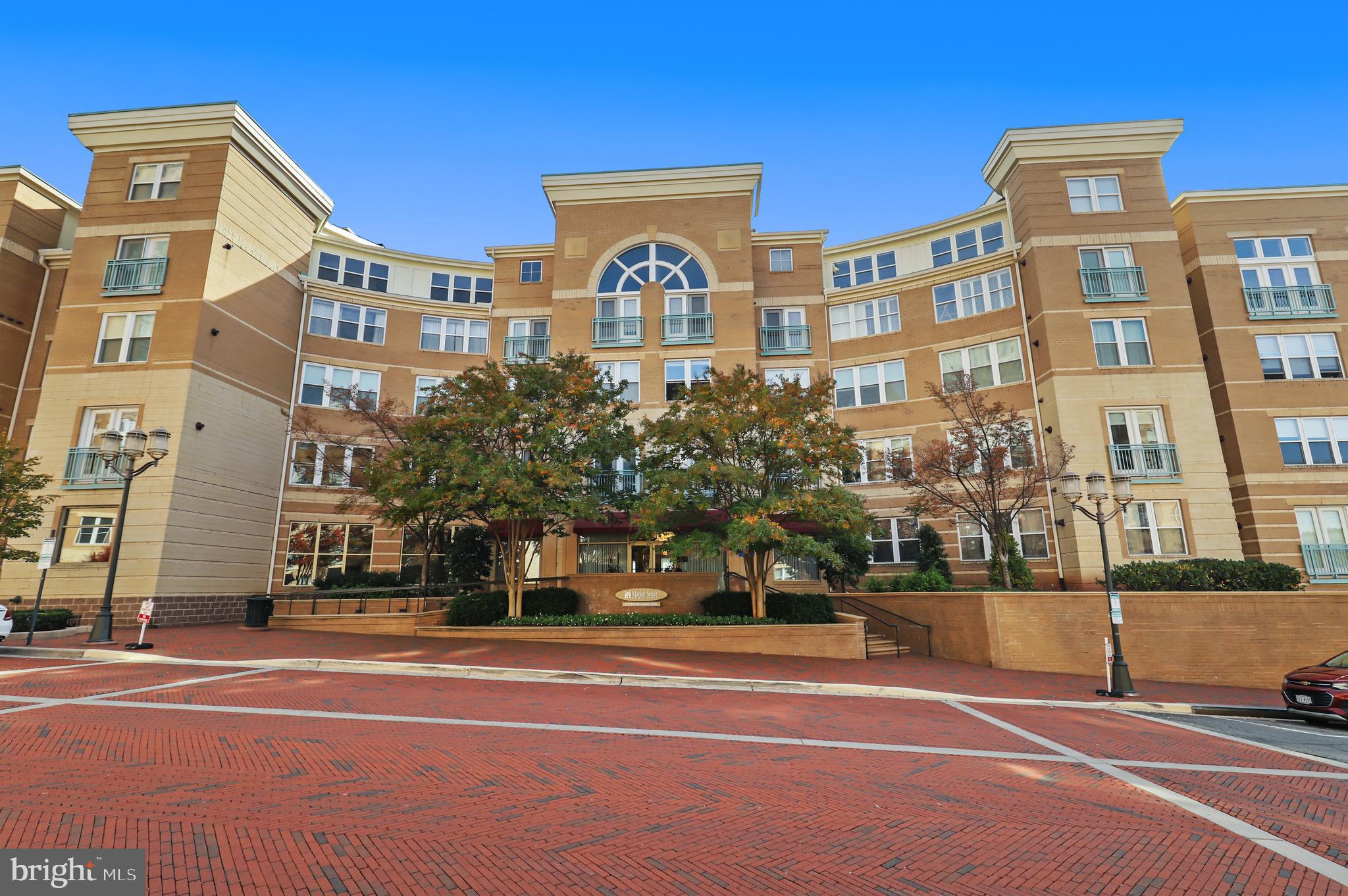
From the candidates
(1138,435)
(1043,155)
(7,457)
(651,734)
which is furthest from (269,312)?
(1138,435)

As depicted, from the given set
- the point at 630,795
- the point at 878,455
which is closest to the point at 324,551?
the point at 878,455

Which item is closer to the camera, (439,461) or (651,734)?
(651,734)

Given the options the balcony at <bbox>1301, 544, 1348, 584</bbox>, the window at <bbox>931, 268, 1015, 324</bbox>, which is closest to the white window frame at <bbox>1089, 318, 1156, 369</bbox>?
the window at <bbox>931, 268, 1015, 324</bbox>

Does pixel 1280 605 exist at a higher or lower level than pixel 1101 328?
lower

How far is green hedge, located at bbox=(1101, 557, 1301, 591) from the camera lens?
18859mm

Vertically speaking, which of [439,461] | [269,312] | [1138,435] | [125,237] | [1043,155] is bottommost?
[439,461]

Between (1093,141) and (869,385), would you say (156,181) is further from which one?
(1093,141)

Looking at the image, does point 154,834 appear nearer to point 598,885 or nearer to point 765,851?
point 598,885

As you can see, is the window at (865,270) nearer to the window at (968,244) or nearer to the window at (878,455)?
the window at (968,244)

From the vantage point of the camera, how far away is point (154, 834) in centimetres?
457

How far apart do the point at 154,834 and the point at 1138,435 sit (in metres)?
27.7

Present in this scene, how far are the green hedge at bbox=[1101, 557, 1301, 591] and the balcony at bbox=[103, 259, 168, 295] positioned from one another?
32.9 m

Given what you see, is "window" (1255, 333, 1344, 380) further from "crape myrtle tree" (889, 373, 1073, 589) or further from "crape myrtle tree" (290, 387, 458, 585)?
"crape myrtle tree" (290, 387, 458, 585)

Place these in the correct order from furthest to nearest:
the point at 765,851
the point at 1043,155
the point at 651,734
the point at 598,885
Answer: the point at 1043,155 < the point at 651,734 < the point at 765,851 < the point at 598,885
